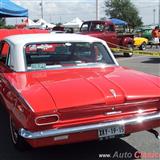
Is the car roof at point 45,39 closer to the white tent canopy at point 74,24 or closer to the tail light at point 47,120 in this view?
→ the tail light at point 47,120

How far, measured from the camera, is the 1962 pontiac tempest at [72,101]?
4363mm

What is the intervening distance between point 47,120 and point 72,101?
0.36m

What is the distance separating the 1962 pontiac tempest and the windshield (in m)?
0.12

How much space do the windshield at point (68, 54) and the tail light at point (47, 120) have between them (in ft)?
5.88

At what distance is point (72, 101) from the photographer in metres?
4.47

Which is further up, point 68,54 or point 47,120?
point 68,54

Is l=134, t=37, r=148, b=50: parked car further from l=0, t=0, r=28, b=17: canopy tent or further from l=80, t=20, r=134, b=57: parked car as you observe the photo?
l=0, t=0, r=28, b=17: canopy tent

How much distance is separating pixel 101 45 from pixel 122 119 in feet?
7.01

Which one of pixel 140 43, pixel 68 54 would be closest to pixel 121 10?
pixel 140 43

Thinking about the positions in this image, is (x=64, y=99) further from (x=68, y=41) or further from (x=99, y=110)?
(x=68, y=41)

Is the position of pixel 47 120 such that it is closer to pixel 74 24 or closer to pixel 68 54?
pixel 68 54

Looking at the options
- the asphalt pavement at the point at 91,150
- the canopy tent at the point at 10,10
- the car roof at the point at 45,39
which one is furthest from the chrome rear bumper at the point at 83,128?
the canopy tent at the point at 10,10

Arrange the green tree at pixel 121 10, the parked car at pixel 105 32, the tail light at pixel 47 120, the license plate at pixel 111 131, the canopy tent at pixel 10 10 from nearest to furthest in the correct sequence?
the tail light at pixel 47 120 < the license plate at pixel 111 131 < the canopy tent at pixel 10 10 < the parked car at pixel 105 32 < the green tree at pixel 121 10

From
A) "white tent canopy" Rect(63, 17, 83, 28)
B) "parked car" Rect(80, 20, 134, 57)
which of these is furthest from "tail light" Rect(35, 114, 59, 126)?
"white tent canopy" Rect(63, 17, 83, 28)
